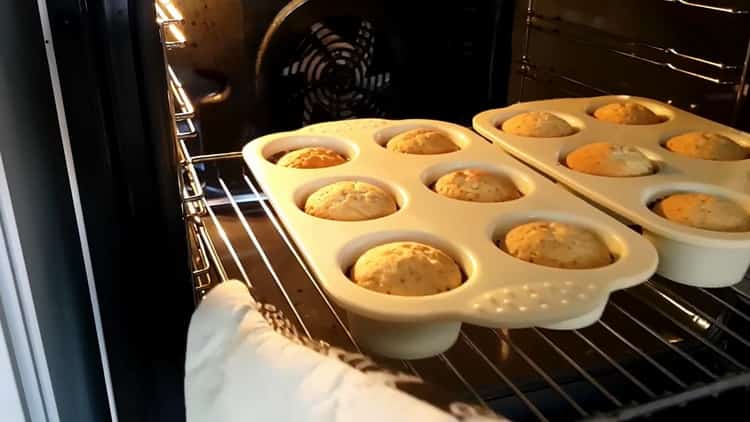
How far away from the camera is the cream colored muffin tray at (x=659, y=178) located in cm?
76

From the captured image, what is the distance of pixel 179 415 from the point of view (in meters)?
0.76

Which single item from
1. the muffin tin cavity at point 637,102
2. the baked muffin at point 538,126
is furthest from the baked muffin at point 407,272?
the muffin tin cavity at point 637,102

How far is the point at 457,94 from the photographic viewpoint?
1.14m

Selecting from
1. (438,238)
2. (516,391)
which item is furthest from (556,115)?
(516,391)

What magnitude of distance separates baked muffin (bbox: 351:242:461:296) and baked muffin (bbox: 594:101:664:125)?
18.8 inches

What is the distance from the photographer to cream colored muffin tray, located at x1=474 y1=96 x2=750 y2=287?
0.76 metres

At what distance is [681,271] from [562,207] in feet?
0.48

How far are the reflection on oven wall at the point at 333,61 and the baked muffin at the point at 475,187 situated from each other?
257 mm

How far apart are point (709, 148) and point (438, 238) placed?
43 centimetres

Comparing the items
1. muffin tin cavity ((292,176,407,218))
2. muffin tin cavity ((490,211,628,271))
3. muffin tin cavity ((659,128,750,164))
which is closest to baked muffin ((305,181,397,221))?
muffin tin cavity ((292,176,407,218))

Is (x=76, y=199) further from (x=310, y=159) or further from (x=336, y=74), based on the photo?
(x=336, y=74)

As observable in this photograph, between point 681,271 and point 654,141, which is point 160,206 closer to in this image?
point 681,271

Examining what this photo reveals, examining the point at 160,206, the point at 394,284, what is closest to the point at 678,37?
the point at 394,284

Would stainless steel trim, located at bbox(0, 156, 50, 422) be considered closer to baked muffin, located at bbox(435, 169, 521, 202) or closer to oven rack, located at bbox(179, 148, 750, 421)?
oven rack, located at bbox(179, 148, 750, 421)
